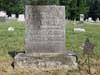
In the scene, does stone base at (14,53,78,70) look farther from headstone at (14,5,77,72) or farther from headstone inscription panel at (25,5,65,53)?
headstone inscription panel at (25,5,65,53)

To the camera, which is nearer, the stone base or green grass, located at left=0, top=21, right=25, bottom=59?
the stone base

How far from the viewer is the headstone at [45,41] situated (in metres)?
10.4

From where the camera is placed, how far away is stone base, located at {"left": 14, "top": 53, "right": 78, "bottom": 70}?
34.0 ft

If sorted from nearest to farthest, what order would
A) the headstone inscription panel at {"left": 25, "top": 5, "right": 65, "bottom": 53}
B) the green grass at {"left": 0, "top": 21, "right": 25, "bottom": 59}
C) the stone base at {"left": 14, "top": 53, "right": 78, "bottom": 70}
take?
the stone base at {"left": 14, "top": 53, "right": 78, "bottom": 70} → the headstone inscription panel at {"left": 25, "top": 5, "right": 65, "bottom": 53} → the green grass at {"left": 0, "top": 21, "right": 25, "bottom": 59}

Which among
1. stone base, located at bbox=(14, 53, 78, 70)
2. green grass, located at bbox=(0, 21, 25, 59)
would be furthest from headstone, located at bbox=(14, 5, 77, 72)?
green grass, located at bbox=(0, 21, 25, 59)

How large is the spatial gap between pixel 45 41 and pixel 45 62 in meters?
0.61

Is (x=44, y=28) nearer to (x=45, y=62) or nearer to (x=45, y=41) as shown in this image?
(x=45, y=41)

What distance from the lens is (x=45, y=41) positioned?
10.7 metres

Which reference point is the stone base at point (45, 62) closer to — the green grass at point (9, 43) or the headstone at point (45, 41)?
the headstone at point (45, 41)

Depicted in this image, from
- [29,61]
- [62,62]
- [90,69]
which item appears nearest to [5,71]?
[29,61]

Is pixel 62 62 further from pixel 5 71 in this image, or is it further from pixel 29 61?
pixel 5 71

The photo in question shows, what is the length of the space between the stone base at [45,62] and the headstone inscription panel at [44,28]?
320mm

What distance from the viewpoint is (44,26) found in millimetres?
10602

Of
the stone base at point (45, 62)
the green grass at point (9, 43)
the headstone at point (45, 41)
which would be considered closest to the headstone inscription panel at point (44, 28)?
the headstone at point (45, 41)
